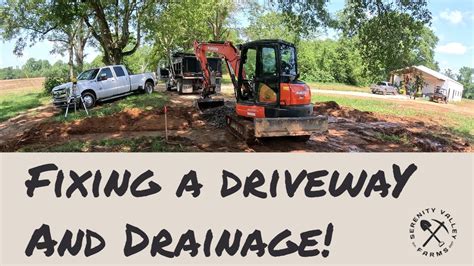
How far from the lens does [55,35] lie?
3812cm

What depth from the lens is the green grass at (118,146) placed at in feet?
31.7

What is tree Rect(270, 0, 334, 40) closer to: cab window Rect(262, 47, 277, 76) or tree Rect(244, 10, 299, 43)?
cab window Rect(262, 47, 277, 76)

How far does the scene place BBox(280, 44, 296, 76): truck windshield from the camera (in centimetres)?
946

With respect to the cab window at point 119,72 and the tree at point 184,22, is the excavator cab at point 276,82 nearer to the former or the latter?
the cab window at point 119,72

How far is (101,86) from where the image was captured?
1758 cm

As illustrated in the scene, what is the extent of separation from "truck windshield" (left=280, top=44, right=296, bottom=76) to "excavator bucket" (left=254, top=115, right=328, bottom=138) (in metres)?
1.15

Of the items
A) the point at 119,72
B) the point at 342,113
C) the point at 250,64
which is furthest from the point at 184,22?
→ the point at 250,64

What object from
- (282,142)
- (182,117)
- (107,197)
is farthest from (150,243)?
(182,117)

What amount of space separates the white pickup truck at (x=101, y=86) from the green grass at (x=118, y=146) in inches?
241

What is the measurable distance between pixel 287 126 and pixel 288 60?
162 cm

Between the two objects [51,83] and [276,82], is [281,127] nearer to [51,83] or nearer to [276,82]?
[276,82]

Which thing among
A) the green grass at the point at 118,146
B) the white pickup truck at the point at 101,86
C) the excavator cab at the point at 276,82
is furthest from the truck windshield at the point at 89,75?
the excavator cab at the point at 276,82

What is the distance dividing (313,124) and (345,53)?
43797 mm

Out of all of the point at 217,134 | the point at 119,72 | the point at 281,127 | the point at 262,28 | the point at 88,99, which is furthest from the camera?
Answer: the point at 262,28
